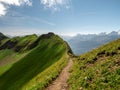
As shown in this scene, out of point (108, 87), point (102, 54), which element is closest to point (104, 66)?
point (108, 87)

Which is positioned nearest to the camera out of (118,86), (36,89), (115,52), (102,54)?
(118,86)

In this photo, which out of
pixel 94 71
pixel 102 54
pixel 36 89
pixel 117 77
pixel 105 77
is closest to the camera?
pixel 117 77

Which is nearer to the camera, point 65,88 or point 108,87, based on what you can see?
point 108,87

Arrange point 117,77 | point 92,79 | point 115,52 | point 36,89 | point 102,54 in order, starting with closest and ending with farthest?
1. point 117,77
2. point 92,79
3. point 36,89
4. point 115,52
5. point 102,54

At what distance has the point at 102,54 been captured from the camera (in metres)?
40.6

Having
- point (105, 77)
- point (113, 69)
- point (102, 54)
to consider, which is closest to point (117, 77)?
point (105, 77)

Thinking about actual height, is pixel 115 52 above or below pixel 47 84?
above

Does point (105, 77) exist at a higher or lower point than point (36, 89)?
higher

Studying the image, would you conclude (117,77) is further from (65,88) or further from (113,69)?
(65,88)

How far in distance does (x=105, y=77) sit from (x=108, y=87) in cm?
317

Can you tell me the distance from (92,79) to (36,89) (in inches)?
406

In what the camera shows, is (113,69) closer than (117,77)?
No

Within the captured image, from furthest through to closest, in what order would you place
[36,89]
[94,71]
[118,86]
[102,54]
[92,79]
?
[102,54]
[36,89]
[94,71]
[92,79]
[118,86]

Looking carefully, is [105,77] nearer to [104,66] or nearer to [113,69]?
[113,69]
